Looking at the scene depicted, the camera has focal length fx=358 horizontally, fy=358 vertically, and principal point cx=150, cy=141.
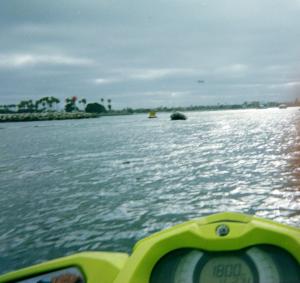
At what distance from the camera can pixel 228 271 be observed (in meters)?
3.29

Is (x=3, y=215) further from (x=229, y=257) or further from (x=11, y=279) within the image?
(x=229, y=257)

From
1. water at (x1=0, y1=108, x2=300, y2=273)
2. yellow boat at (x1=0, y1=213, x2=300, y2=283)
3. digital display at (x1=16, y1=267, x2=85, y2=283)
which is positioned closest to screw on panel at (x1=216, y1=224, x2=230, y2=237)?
yellow boat at (x1=0, y1=213, x2=300, y2=283)

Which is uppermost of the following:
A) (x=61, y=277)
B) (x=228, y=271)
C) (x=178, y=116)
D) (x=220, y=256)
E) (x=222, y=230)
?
(x=222, y=230)

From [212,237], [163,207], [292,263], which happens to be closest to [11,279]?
[212,237]

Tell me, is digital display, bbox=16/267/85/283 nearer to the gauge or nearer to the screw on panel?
the gauge

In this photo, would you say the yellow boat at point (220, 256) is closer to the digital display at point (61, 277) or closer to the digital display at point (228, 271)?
→ the digital display at point (228, 271)

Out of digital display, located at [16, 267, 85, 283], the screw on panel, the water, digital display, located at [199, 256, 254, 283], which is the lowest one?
the water

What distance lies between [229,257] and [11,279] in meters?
2.50

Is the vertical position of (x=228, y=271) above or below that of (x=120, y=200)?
above

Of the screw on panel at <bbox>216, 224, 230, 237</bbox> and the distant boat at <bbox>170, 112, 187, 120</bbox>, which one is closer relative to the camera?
the screw on panel at <bbox>216, 224, 230, 237</bbox>

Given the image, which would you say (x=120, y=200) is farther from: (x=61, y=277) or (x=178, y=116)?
(x=178, y=116)

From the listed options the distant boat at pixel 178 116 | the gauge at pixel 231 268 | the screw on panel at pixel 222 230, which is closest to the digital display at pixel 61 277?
the gauge at pixel 231 268

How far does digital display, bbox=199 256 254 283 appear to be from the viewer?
10.8ft

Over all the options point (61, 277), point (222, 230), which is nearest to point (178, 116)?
point (61, 277)
